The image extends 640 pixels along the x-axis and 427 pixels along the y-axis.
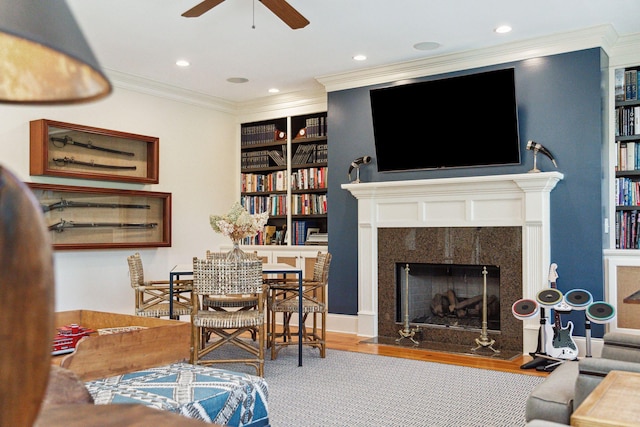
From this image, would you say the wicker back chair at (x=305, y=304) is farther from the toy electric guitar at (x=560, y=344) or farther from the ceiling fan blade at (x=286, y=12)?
the ceiling fan blade at (x=286, y=12)

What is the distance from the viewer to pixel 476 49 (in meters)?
5.39

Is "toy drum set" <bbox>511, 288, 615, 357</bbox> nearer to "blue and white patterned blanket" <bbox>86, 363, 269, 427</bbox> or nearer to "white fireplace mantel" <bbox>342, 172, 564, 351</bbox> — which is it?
"white fireplace mantel" <bbox>342, 172, 564, 351</bbox>

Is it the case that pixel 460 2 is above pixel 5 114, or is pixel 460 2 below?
above

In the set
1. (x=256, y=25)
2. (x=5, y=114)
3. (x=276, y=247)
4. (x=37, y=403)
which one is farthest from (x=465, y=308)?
(x=37, y=403)

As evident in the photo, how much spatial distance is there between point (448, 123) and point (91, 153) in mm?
3528

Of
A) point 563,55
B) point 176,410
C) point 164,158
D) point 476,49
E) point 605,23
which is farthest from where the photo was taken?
point 164,158

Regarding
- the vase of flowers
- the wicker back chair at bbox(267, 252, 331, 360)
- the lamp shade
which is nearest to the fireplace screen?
the wicker back chair at bbox(267, 252, 331, 360)

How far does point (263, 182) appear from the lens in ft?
24.1

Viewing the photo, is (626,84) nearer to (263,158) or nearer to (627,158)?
(627,158)

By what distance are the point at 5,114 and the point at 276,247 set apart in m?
3.16

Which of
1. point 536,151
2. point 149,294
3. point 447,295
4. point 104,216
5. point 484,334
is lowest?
point 484,334

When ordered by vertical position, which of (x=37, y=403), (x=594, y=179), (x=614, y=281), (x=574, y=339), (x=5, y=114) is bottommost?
(x=574, y=339)

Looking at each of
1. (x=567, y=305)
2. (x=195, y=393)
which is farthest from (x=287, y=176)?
(x=195, y=393)

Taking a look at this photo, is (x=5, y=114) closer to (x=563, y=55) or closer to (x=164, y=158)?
(x=164, y=158)
